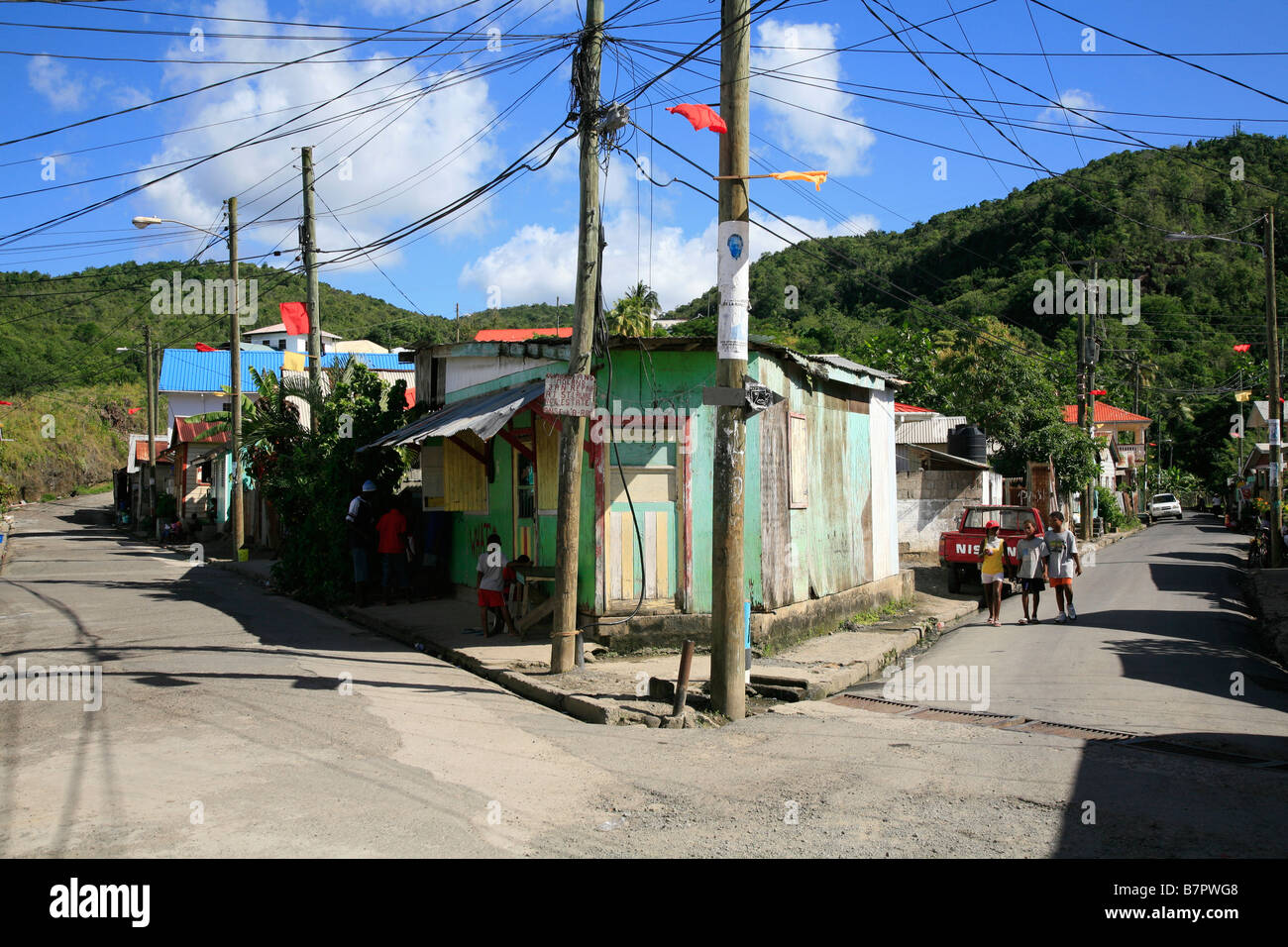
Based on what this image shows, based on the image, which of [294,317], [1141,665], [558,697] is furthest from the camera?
[294,317]

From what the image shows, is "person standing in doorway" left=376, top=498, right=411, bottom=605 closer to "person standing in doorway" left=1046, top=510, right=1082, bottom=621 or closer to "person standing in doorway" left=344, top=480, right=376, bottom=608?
"person standing in doorway" left=344, top=480, right=376, bottom=608

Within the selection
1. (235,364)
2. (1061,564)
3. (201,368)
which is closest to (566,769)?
(1061,564)

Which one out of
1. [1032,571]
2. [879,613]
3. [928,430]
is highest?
[928,430]

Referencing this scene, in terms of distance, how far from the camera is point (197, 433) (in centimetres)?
3756

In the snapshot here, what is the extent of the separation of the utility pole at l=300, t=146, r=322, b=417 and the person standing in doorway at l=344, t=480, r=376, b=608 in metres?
3.13

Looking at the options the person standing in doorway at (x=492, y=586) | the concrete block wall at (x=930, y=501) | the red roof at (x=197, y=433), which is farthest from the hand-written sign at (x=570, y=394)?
the red roof at (x=197, y=433)

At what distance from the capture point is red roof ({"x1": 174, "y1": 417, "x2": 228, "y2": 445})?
119ft

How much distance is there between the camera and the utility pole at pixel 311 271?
59.1ft

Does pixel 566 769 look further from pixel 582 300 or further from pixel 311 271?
pixel 311 271

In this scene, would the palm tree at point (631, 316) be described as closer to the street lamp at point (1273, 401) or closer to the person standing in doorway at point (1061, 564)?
the street lamp at point (1273, 401)

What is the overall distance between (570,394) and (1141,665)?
7.52 metres

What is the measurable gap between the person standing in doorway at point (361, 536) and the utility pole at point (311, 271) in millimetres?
3134

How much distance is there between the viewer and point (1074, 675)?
1057 centimetres
